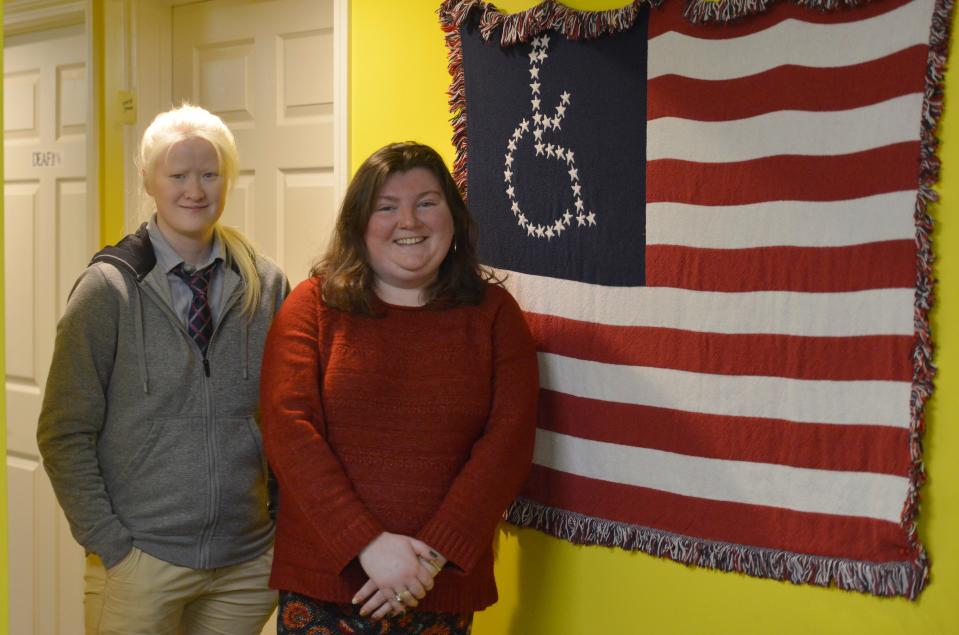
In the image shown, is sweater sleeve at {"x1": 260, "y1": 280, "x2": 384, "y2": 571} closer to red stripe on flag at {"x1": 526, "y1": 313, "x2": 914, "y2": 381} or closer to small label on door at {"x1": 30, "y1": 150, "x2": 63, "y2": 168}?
red stripe on flag at {"x1": 526, "y1": 313, "x2": 914, "y2": 381}

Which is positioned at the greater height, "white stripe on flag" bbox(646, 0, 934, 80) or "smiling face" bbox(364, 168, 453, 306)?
"white stripe on flag" bbox(646, 0, 934, 80)

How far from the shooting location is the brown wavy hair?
75.4 inches

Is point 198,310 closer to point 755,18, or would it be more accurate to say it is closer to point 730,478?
point 730,478

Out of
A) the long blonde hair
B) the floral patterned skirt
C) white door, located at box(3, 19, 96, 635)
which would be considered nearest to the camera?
the floral patterned skirt

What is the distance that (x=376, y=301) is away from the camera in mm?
1935

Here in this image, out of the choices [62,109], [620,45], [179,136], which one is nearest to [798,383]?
[620,45]

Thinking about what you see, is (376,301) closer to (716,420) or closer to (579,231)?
(579,231)

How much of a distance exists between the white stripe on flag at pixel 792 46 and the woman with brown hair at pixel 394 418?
500mm

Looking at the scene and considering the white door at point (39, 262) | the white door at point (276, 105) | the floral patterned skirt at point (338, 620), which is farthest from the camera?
the white door at point (39, 262)

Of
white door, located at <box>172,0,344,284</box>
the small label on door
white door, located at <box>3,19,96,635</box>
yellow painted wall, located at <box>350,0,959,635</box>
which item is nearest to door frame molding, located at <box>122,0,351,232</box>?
white door, located at <box>172,0,344,284</box>

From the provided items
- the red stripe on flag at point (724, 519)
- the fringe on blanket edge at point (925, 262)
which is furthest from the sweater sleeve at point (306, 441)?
the fringe on blanket edge at point (925, 262)

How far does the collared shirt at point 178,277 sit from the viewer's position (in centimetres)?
Result: 200

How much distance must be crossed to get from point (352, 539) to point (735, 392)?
74 cm

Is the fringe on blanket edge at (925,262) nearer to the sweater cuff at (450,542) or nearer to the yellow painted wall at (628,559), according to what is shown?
the yellow painted wall at (628,559)
